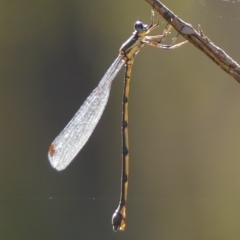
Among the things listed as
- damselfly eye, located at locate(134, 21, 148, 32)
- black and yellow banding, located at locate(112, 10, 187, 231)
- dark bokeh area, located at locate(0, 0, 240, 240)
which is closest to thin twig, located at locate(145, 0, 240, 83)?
black and yellow banding, located at locate(112, 10, 187, 231)

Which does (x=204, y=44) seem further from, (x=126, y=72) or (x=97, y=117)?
(x=97, y=117)

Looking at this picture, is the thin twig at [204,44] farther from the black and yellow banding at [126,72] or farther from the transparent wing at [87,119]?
the transparent wing at [87,119]

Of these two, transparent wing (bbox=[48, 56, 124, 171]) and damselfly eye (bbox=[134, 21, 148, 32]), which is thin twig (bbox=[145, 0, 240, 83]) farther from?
transparent wing (bbox=[48, 56, 124, 171])

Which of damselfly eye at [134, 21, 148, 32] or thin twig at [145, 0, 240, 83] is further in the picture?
damselfly eye at [134, 21, 148, 32]

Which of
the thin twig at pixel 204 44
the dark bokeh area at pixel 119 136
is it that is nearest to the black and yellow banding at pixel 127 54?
the thin twig at pixel 204 44

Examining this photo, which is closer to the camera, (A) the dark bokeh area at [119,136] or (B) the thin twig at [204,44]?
(B) the thin twig at [204,44]

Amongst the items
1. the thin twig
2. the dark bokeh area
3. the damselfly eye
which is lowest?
the dark bokeh area

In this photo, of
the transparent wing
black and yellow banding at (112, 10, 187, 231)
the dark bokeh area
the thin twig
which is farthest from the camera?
the dark bokeh area

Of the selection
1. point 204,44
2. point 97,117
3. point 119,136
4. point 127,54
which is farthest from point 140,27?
point 119,136
